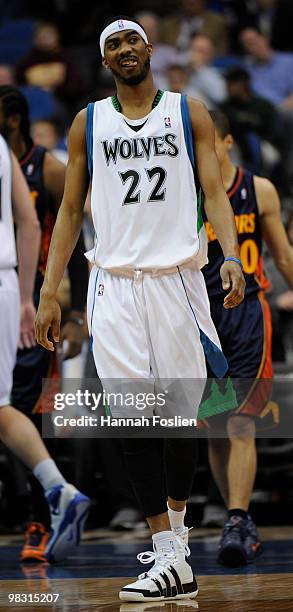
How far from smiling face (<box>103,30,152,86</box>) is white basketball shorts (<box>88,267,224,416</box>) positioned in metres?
0.78

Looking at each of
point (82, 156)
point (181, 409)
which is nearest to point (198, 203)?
point (82, 156)

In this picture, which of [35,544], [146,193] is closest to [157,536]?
[146,193]

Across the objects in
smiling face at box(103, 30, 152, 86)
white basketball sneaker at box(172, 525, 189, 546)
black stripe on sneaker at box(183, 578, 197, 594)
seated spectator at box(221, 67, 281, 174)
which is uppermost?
smiling face at box(103, 30, 152, 86)

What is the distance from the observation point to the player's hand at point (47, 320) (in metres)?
5.12

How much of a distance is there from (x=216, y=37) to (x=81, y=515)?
8184 millimetres

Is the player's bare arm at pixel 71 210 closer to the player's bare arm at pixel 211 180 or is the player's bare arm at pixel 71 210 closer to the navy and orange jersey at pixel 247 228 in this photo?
the player's bare arm at pixel 211 180

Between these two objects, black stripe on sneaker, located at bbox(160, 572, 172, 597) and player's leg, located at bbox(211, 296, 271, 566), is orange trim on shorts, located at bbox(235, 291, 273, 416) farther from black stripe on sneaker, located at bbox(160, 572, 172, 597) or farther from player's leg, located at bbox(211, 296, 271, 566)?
black stripe on sneaker, located at bbox(160, 572, 172, 597)

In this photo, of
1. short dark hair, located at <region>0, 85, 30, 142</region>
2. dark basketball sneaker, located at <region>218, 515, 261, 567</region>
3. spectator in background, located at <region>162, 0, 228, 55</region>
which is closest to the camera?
dark basketball sneaker, located at <region>218, 515, 261, 567</region>

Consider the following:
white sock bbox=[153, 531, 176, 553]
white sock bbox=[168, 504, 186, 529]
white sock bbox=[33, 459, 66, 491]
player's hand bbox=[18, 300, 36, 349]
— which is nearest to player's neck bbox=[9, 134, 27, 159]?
player's hand bbox=[18, 300, 36, 349]

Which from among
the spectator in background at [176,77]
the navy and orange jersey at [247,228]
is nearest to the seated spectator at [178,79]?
the spectator in background at [176,77]

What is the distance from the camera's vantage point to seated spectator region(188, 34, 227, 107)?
12.3 metres

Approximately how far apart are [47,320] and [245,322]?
1.92m

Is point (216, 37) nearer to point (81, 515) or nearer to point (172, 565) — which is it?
point (81, 515)

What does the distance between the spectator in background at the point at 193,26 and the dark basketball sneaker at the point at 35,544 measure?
7769 millimetres
